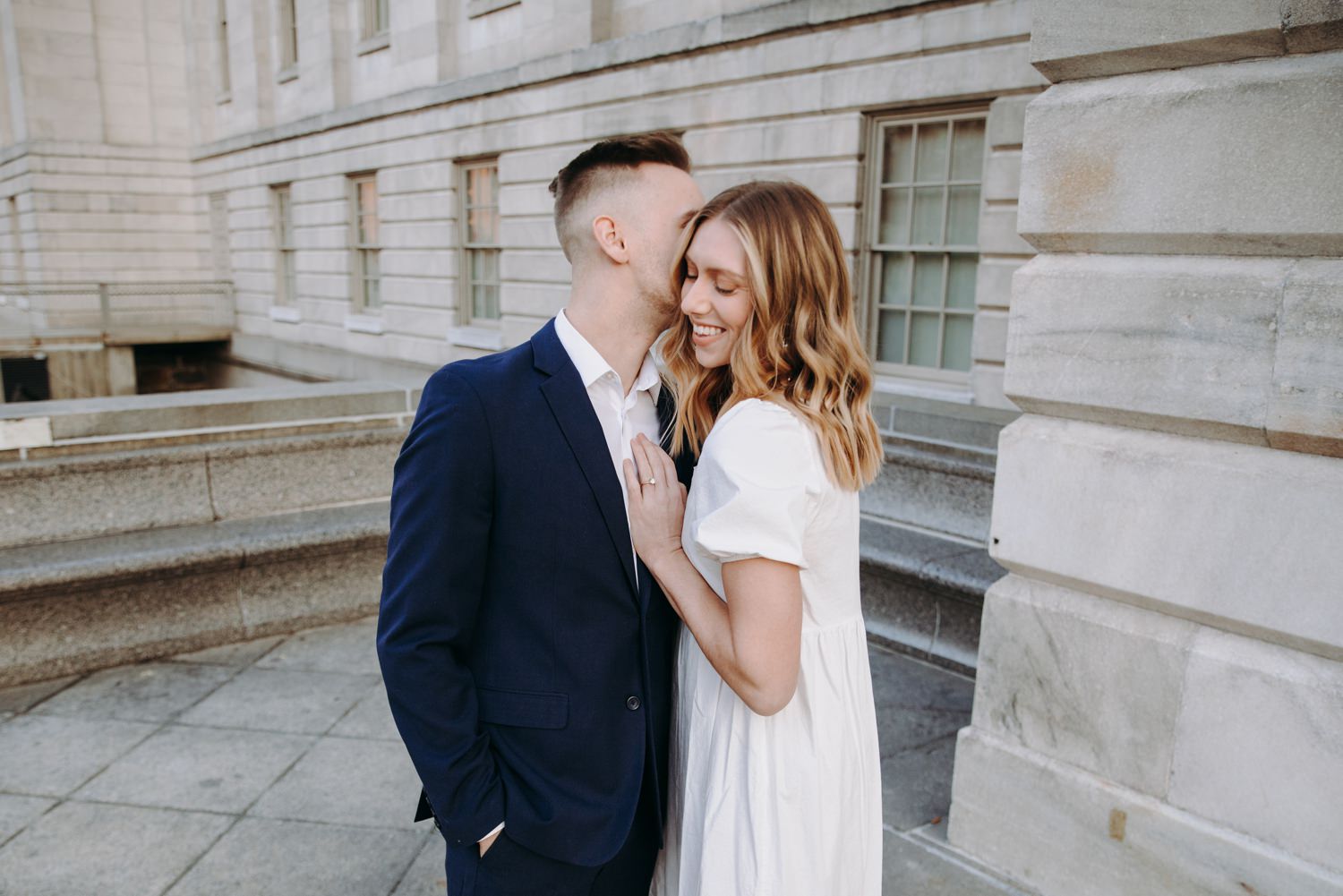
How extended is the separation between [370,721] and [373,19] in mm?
18635

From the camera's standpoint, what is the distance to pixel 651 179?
2203 mm

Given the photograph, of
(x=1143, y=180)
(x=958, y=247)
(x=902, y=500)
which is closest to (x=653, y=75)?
(x=958, y=247)

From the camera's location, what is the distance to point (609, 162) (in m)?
2.22

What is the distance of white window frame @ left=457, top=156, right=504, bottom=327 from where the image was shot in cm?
1625

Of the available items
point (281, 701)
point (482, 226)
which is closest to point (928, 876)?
point (281, 701)

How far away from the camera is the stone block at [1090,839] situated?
8.81ft

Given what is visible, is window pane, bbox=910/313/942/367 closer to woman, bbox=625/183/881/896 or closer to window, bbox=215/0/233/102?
woman, bbox=625/183/881/896

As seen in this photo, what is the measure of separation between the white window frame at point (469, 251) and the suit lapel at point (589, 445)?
14516 mm

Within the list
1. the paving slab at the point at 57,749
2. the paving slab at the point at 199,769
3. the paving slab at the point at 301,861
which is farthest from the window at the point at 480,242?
the paving slab at the point at 301,861

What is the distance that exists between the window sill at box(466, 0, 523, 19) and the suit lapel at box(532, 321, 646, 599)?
14971 millimetres

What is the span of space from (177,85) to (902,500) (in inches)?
1189

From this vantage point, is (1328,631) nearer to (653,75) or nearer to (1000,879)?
(1000,879)

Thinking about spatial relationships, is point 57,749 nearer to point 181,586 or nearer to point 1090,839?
point 181,586

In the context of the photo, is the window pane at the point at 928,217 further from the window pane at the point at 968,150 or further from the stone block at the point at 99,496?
the stone block at the point at 99,496
